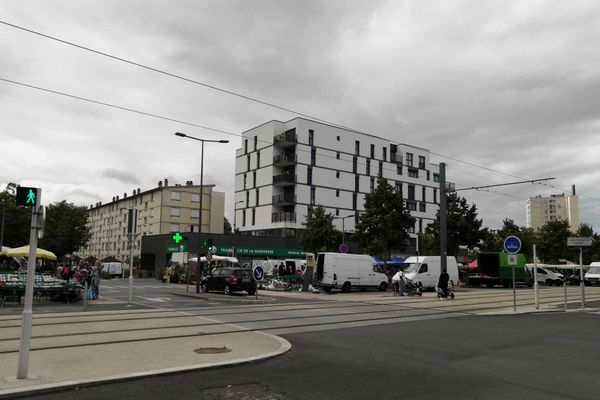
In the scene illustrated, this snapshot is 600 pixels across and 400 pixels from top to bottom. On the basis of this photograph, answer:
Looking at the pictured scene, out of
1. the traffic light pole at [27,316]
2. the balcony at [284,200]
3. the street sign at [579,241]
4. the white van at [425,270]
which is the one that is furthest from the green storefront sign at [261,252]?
the traffic light pole at [27,316]

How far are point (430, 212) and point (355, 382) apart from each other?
77.3m

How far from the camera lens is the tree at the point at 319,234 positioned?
162 feet

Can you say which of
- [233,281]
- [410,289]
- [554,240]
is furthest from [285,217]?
[233,281]

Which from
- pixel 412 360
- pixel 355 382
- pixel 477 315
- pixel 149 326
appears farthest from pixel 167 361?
pixel 477 315

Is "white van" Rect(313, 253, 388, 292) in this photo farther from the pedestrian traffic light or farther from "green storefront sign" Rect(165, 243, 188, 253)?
"green storefront sign" Rect(165, 243, 188, 253)

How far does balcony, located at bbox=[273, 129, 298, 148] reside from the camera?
216ft

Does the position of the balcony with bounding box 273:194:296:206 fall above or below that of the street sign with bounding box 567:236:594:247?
above

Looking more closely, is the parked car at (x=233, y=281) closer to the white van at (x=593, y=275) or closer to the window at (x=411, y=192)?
the white van at (x=593, y=275)

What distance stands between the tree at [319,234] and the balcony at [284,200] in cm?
1546

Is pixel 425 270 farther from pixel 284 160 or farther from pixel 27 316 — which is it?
pixel 284 160

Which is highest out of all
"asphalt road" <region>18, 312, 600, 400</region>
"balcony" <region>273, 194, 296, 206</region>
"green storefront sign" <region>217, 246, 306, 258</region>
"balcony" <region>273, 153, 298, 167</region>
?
"balcony" <region>273, 153, 298, 167</region>

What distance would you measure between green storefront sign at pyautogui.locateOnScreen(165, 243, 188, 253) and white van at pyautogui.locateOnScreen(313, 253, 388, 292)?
87.8ft

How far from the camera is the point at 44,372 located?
727cm

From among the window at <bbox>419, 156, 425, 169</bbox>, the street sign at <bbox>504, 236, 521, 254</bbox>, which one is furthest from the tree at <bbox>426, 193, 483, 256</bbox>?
the window at <bbox>419, 156, 425, 169</bbox>
